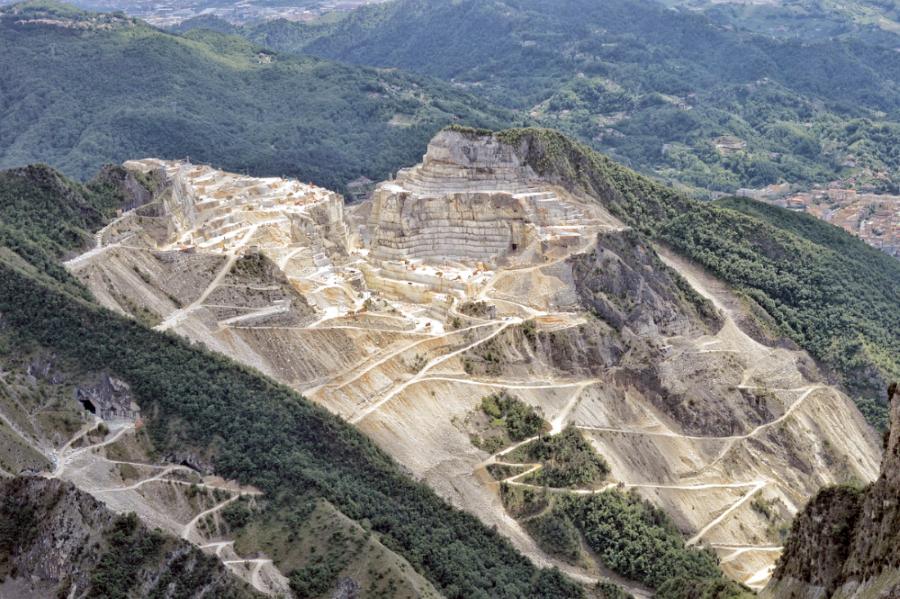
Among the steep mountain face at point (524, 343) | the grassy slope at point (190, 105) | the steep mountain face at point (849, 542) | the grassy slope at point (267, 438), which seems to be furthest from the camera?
the grassy slope at point (190, 105)

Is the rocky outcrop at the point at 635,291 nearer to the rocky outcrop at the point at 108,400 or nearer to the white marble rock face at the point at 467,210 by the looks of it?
the white marble rock face at the point at 467,210

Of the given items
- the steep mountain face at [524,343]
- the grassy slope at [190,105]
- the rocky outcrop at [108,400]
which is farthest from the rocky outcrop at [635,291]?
the grassy slope at [190,105]

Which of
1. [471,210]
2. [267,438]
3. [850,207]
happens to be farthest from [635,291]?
[850,207]

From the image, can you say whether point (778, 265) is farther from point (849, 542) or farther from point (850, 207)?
point (849, 542)

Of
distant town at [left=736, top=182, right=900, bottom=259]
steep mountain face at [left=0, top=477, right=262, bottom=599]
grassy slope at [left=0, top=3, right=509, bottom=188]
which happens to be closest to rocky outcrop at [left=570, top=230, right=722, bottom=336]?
steep mountain face at [left=0, top=477, right=262, bottom=599]

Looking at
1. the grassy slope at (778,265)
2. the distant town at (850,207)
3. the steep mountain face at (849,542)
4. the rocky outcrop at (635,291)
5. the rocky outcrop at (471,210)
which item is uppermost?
the steep mountain face at (849,542)

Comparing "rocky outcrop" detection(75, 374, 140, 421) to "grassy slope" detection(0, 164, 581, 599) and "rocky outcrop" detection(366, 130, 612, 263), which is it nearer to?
"grassy slope" detection(0, 164, 581, 599)

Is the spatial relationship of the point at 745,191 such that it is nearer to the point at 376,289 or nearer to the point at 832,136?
the point at 832,136
